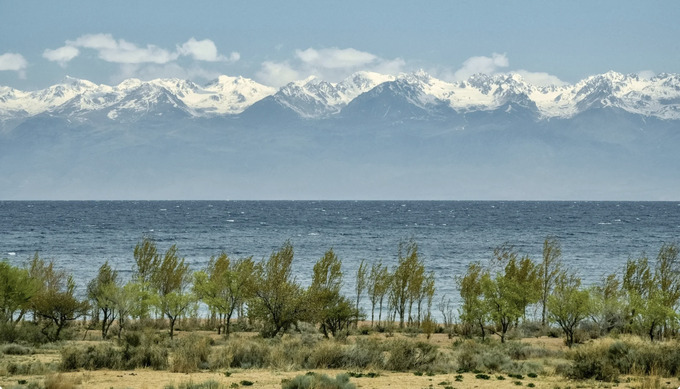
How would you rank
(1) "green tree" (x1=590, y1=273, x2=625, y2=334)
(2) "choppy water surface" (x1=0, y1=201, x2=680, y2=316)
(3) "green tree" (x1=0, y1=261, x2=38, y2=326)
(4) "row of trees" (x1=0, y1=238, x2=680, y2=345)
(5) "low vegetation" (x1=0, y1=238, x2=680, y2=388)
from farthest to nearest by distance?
(2) "choppy water surface" (x1=0, y1=201, x2=680, y2=316), (1) "green tree" (x1=590, y1=273, x2=625, y2=334), (4) "row of trees" (x1=0, y1=238, x2=680, y2=345), (3) "green tree" (x1=0, y1=261, x2=38, y2=326), (5) "low vegetation" (x1=0, y1=238, x2=680, y2=388)

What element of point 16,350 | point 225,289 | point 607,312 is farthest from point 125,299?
point 607,312

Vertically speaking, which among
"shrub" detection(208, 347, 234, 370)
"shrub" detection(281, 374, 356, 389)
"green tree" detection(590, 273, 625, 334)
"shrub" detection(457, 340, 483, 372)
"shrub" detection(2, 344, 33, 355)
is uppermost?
"green tree" detection(590, 273, 625, 334)

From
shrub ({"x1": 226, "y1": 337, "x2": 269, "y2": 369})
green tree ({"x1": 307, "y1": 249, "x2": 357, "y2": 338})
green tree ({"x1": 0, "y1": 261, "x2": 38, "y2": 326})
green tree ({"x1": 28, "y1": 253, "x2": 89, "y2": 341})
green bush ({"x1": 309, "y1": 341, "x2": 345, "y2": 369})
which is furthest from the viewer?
green tree ({"x1": 307, "y1": 249, "x2": 357, "y2": 338})

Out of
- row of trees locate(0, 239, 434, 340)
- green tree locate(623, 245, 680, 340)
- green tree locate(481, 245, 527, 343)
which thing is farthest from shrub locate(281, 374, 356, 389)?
green tree locate(623, 245, 680, 340)

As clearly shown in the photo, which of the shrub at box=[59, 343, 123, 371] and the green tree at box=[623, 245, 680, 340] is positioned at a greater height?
the green tree at box=[623, 245, 680, 340]

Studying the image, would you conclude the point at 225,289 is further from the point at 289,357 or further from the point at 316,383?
the point at 316,383

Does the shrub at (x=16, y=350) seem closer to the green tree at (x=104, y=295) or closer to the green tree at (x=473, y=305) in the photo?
the green tree at (x=104, y=295)

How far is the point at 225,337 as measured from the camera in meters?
49.3

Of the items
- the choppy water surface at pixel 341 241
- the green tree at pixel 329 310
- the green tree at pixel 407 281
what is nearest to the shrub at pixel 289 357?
the green tree at pixel 329 310

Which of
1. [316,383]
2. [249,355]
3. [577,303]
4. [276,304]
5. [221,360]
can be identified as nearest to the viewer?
[316,383]

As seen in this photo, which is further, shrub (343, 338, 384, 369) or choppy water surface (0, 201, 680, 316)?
choppy water surface (0, 201, 680, 316)

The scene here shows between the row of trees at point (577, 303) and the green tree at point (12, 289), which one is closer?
the row of trees at point (577, 303)

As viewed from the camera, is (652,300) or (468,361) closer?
(468,361)

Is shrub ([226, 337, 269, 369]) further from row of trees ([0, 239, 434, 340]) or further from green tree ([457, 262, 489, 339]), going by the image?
green tree ([457, 262, 489, 339])
